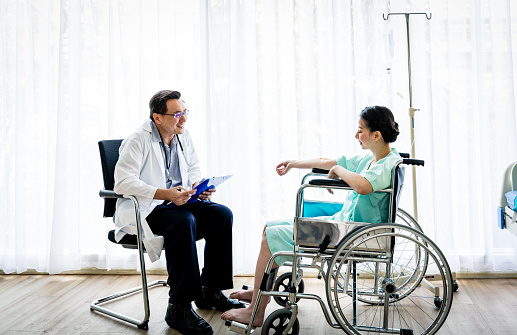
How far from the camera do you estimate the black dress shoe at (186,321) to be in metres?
2.31

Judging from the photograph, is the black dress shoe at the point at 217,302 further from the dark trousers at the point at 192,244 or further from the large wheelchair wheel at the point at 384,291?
the large wheelchair wheel at the point at 384,291

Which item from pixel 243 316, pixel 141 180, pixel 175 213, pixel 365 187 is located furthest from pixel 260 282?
pixel 141 180

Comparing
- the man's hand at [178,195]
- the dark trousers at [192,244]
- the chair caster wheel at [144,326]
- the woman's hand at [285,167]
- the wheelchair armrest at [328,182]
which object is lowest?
the chair caster wheel at [144,326]

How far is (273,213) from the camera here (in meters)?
3.26

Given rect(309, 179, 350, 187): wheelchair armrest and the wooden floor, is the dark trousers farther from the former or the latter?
rect(309, 179, 350, 187): wheelchair armrest

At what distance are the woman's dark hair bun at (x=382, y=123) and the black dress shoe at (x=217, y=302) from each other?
1.07m

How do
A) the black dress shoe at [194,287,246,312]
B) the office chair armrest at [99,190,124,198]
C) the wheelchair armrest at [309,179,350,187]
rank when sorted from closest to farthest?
the wheelchair armrest at [309,179,350,187] → the office chair armrest at [99,190,124,198] → the black dress shoe at [194,287,246,312]

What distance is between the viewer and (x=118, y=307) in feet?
8.98

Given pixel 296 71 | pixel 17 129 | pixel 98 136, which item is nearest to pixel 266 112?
pixel 296 71

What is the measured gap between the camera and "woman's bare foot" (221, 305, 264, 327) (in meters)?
2.28

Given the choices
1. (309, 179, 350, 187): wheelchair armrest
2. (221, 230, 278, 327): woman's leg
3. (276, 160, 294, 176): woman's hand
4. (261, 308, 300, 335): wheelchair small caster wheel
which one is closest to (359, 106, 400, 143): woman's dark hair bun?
(309, 179, 350, 187): wheelchair armrest

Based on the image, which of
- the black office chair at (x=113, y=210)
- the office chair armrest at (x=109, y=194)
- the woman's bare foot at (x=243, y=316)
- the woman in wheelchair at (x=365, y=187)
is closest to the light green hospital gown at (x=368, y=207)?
the woman in wheelchair at (x=365, y=187)

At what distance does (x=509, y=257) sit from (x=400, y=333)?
135 centimetres

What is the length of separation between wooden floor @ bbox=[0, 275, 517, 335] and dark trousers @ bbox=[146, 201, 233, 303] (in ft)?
0.60
